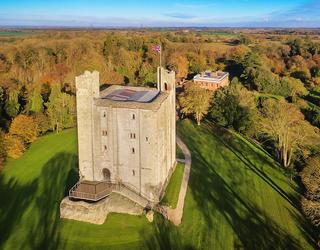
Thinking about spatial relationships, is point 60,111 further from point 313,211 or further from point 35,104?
point 313,211

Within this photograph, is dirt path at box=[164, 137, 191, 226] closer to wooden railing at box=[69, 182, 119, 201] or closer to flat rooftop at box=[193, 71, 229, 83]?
wooden railing at box=[69, 182, 119, 201]

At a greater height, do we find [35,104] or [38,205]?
[35,104]

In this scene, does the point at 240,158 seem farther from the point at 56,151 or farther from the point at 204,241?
the point at 56,151

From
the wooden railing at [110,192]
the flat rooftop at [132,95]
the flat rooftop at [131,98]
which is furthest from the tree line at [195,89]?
the flat rooftop at [132,95]

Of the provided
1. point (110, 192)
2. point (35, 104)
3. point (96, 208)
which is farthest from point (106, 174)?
point (35, 104)

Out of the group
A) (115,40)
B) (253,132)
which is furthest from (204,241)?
(115,40)

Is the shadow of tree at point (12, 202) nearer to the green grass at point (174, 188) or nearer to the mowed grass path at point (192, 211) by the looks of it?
the mowed grass path at point (192, 211)

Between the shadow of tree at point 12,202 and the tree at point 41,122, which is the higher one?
the tree at point 41,122
